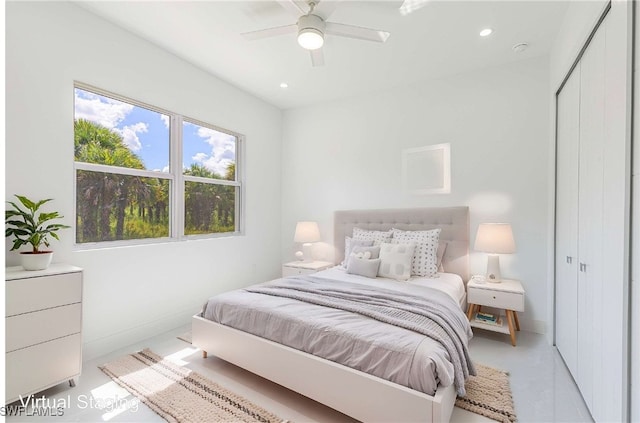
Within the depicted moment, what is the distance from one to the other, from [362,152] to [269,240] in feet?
6.02

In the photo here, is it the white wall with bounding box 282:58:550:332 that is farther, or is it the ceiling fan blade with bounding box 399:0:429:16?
the white wall with bounding box 282:58:550:332

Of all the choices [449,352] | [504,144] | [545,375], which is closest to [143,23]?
[449,352]

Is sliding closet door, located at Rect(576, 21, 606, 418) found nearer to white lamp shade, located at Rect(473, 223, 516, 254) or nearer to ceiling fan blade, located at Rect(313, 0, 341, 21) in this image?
white lamp shade, located at Rect(473, 223, 516, 254)

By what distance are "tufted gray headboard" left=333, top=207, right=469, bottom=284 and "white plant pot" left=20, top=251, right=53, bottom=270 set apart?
295 cm

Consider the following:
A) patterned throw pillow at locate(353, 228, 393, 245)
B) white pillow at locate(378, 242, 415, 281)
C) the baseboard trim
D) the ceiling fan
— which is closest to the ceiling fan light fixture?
the ceiling fan

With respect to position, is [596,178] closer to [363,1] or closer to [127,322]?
[363,1]

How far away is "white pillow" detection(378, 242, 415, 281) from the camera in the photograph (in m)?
2.88

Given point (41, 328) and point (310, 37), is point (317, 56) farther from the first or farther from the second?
point (41, 328)

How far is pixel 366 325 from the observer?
5.90ft

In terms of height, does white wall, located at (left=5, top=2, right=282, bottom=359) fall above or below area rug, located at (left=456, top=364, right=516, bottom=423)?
above

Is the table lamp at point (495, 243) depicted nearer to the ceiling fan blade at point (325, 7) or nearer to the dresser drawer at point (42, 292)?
the ceiling fan blade at point (325, 7)

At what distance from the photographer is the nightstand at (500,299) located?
2.65 meters

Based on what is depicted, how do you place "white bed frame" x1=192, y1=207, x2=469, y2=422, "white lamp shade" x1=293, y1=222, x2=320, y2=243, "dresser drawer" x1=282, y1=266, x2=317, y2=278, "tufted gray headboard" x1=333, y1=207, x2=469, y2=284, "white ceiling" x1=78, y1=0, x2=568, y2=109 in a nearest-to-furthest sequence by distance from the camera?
"white bed frame" x1=192, y1=207, x2=469, y2=422, "white ceiling" x1=78, y1=0, x2=568, y2=109, "tufted gray headboard" x1=333, y1=207, x2=469, y2=284, "dresser drawer" x1=282, y1=266, x2=317, y2=278, "white lamp shade" x1=293, y1=222, x2=320, y2=243

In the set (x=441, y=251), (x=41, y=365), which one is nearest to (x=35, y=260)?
(x=41, y=365)
